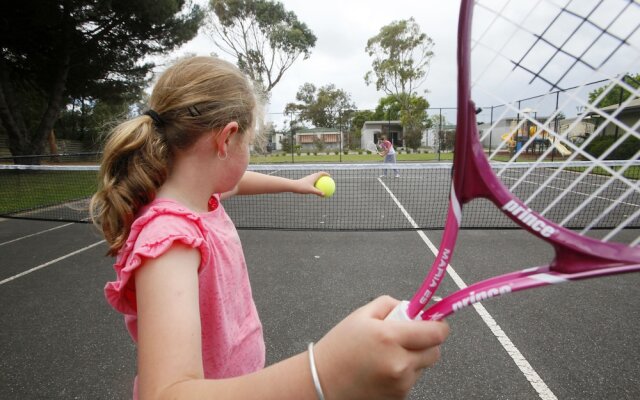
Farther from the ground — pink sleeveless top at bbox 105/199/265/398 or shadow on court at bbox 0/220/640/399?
pink sleeveless top at bbox 105/199/265/398

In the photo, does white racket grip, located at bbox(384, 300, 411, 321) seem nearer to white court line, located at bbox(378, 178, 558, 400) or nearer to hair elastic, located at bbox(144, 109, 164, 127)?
hair elastic, located at bbox(144, 109, 164, 127)

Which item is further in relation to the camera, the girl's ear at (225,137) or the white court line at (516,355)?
the white court line at (516,355)

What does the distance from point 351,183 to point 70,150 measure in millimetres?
32001

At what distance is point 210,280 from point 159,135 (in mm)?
473

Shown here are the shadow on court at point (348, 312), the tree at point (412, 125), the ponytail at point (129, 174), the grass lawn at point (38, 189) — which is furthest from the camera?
the tree at point (412, 125)

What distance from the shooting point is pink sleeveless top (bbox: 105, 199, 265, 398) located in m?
0.83

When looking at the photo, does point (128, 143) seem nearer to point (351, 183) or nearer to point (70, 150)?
point (351, 183)

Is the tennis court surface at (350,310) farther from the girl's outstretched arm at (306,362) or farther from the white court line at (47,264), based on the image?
the girl's outstretched arm at (306,362)

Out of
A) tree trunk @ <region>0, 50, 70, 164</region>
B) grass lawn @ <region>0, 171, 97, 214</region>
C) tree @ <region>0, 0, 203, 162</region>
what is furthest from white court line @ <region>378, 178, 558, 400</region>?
tree trunk @ <region>0, 50, 70, 164</region>

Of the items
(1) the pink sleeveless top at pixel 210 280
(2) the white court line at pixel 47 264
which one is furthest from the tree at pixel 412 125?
(1) the pink sleeveless top at pixel 210 280

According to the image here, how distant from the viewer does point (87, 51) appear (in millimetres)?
16531

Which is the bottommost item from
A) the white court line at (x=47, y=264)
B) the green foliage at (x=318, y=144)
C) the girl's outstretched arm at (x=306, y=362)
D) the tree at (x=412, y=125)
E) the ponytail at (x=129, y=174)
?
the white court line at (x=47, y=264)

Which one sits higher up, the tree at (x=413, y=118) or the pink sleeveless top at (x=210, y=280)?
the tree at (x=413, y=118)

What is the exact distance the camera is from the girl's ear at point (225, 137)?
42.4 inches
